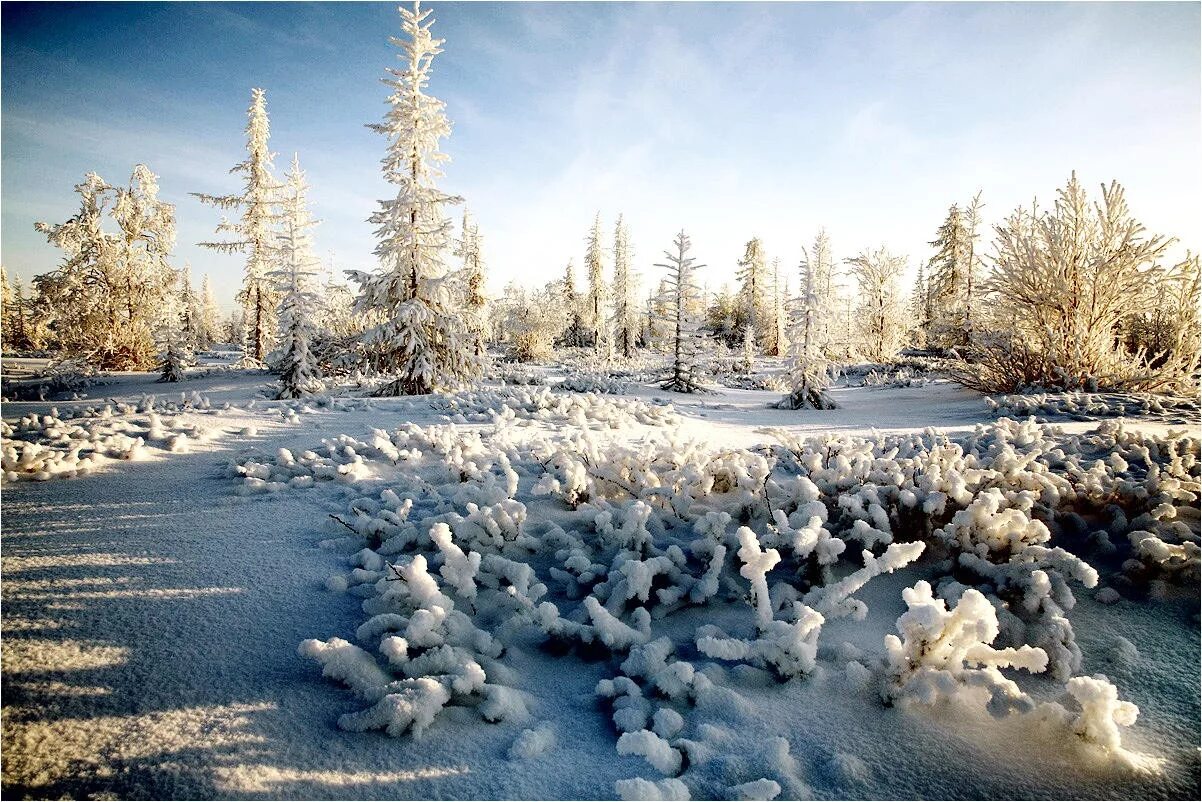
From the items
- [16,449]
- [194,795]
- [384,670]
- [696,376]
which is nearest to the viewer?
[194,795]

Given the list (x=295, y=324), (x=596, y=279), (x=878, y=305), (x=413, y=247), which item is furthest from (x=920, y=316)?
(x=295, y=324)

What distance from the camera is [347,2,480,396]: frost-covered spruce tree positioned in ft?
39.1

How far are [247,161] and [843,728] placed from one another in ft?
88.4

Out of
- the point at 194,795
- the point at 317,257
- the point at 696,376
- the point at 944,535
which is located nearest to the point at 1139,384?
the point at 944,535

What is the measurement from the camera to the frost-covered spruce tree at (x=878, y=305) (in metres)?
25.6

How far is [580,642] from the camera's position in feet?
7.50

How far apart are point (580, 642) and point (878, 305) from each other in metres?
28.0

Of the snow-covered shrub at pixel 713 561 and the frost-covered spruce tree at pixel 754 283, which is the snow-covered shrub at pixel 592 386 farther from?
the frost-covered spruce tree at pixel 754 283

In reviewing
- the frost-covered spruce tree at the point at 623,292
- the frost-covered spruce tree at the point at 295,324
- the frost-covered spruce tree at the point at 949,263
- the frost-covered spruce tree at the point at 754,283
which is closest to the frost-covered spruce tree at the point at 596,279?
the frost-covered spruce tree at the point at 623,292

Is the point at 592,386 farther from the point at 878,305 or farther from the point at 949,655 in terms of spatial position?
the point at 878,305

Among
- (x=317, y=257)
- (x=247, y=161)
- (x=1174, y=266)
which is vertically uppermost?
(x=247, y=161)

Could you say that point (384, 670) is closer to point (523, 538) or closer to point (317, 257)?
point (523, 538)

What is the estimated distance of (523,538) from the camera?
3076 millimetres

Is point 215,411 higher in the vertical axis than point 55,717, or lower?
higher
